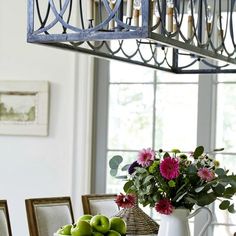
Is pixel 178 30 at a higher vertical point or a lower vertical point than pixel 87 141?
higher

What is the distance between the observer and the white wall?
4.66m

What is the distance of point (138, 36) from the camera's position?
213 cm

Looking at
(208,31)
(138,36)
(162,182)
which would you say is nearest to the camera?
(138,36)

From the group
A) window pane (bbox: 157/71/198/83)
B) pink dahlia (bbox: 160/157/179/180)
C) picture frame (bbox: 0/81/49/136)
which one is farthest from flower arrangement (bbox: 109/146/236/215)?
picture frame (bbox: 0/81/49/136)

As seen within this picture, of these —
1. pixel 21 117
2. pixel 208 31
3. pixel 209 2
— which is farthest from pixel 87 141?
pixel 208 31

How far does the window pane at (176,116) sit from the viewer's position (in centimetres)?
462

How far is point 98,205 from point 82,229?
Result: 1.45 metres

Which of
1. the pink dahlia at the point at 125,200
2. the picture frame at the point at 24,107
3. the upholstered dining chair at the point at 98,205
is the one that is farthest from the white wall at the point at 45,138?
the pink dahlia at the point at 125,200

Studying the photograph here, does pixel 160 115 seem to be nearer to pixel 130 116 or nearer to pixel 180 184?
pixel 130 116

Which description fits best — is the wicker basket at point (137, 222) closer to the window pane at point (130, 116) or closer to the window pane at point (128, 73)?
the window pane at point (130, 116)

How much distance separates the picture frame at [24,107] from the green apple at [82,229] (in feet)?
7.43

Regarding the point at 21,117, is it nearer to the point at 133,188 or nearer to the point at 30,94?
the point at 30,94

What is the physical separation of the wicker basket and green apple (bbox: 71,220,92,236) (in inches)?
22.2

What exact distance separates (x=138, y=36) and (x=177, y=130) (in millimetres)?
2573
